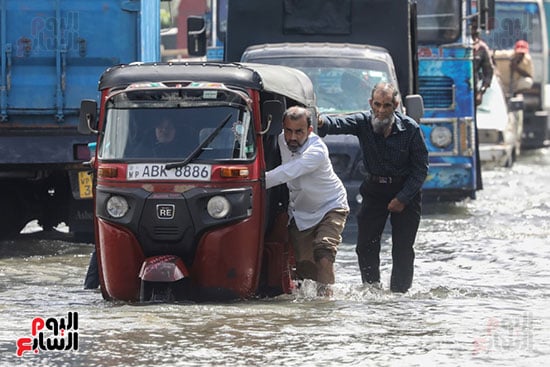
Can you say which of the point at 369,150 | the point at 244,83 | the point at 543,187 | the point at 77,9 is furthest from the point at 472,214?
the point at 244,83

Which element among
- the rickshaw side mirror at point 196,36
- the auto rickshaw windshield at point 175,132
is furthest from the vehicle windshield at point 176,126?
the rickshaw side mirror at point 196,36

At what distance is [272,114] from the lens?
10398 mm

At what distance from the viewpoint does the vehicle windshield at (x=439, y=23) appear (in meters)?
18.7

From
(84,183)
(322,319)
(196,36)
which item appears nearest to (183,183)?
(322,319)

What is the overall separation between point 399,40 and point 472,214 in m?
2.54

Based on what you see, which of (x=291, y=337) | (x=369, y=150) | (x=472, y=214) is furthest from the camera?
(x=472, y=214)

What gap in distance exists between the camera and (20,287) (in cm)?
1186

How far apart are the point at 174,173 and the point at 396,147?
6.09 feet

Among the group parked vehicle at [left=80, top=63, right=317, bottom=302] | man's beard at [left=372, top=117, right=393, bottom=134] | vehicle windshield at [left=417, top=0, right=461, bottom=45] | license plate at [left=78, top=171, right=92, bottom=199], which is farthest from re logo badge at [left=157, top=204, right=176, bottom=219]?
vehicle windshield at [left=417, top=0, right=461, bottom=45]

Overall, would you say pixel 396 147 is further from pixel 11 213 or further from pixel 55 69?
pixel 11 213

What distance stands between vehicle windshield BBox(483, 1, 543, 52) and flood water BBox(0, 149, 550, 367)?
16.5 metres

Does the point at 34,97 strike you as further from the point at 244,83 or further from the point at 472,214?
the point at 472,214

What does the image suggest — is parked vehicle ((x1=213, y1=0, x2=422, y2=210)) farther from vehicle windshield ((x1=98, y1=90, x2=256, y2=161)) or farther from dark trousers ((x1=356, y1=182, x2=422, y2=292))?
vehicle windshield ((x1=98, y1=90, x2=256, y2=161))

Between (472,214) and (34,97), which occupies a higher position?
(34,97)
